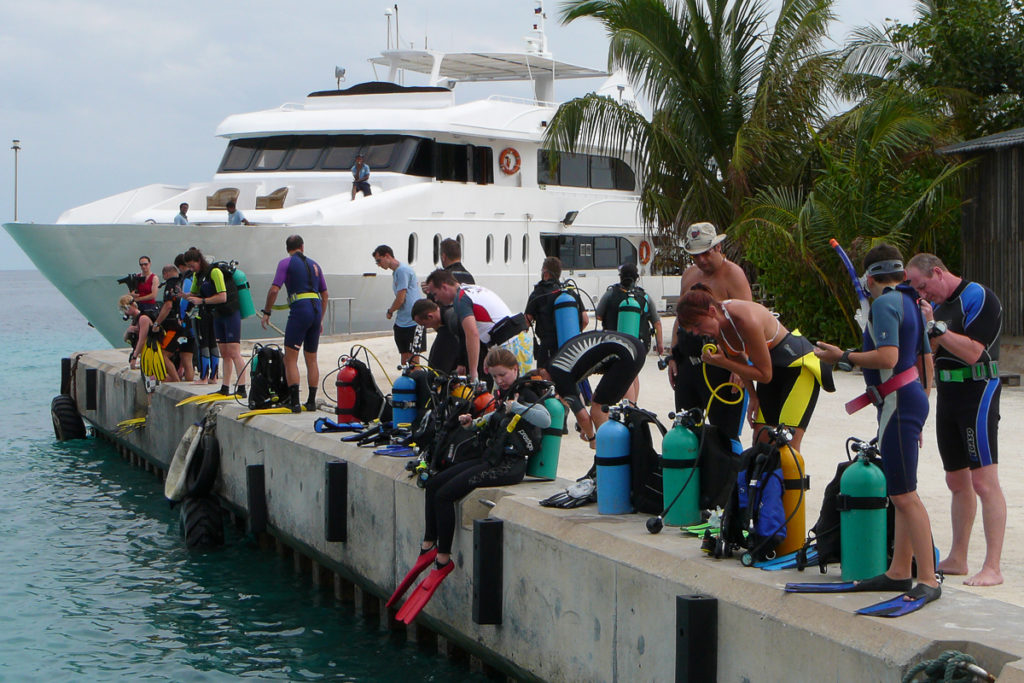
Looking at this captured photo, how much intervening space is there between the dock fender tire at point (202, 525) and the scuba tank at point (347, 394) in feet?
6.17

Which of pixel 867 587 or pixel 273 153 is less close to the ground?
pixel 273 153

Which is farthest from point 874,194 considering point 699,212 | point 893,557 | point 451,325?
point 893,557

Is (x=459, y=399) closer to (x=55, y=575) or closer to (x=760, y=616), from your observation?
(x=760, y=616)

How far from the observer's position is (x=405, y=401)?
9.53 metres

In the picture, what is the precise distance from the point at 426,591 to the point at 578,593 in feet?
5.09

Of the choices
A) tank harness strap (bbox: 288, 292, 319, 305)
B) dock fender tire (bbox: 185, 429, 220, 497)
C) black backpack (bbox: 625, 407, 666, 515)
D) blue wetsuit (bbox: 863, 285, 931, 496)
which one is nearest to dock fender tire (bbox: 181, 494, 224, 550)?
dock fender tire (bbox: 185, 429, 220, 497)

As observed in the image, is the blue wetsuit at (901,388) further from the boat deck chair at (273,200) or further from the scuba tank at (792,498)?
the boat deck chair at (273,200)

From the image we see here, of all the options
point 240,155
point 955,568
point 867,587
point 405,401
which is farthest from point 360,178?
point 867,587

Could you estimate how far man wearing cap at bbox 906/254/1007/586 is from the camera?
6.05 m

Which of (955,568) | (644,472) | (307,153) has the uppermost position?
(307,153)

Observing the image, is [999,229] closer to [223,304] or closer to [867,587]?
[223,304]

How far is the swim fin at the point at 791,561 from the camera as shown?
5.46m

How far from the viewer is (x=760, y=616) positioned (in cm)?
503

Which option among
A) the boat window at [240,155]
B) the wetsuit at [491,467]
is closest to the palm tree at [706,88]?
the boat window at [240,155]
